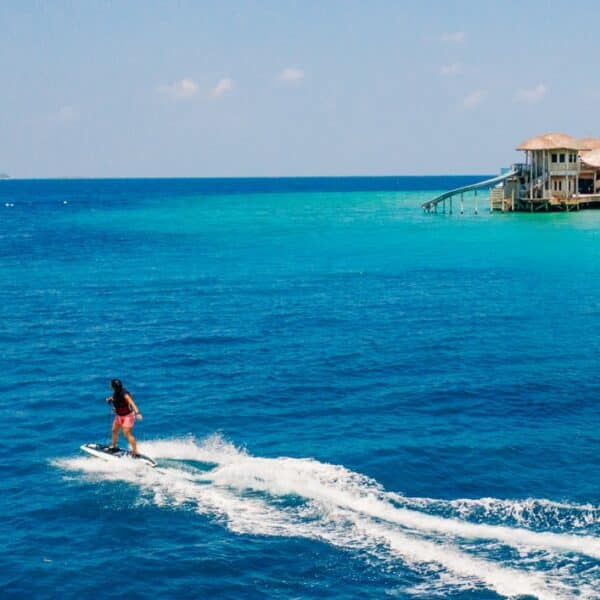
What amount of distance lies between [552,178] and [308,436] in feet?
283

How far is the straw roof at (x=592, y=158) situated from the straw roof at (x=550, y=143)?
6215 mm

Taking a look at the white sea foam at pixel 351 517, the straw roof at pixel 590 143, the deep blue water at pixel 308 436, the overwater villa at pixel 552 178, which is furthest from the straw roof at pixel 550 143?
the white sea foam at pixel 351 517

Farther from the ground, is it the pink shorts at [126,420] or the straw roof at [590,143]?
the straw roof at [590,143]

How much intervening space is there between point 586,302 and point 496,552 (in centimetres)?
3061

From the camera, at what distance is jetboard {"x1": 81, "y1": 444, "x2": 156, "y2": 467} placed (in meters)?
23.3

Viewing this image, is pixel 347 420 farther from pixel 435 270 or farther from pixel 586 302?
pixel 435 270

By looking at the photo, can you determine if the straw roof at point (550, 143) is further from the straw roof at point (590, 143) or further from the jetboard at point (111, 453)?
the jetboard at point (111, 453)

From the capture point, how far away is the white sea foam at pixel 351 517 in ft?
56.8

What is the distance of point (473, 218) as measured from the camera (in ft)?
352

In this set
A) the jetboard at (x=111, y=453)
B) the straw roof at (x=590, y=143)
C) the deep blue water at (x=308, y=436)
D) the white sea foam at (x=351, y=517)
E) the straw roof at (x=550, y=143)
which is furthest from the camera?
the straw roof at (x=590, y=143)

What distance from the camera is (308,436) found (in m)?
25.7

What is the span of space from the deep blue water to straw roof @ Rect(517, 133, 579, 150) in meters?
46.0

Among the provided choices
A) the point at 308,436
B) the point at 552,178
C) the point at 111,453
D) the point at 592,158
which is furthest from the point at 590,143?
the point at 111,453

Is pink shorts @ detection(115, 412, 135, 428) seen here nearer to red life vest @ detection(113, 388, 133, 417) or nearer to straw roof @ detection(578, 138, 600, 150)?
red life vest @ detection(113, 388, 133, 417)
